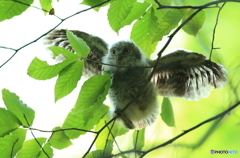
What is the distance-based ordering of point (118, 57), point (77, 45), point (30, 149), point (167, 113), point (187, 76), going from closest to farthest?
1. point (77, 45)
2. point (30, 149)
3. point (167, 113)
4. point (187, 76)
5. point (118, 57)

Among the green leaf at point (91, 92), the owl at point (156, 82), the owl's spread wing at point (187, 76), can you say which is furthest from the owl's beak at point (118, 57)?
the green leaf at point (91, 92)

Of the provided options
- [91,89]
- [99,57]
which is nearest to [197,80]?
[99,57]

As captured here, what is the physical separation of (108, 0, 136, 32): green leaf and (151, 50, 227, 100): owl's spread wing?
1.11 ft

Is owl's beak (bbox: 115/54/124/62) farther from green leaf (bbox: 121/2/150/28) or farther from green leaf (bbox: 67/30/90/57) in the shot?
green leaf (bbox: 67/30/90/57)

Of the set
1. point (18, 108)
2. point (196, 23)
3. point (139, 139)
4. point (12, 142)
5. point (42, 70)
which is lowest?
point (139, 139)

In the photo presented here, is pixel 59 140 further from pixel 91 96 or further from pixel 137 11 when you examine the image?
pixel 137 11

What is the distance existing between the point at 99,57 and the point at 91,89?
1.92ft

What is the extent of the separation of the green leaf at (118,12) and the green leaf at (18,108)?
0.38 meters

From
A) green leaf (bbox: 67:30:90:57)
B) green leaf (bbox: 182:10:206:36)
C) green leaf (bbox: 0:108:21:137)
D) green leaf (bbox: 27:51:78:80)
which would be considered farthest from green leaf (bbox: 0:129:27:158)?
green leaf (bbox: 182:10:206:36)

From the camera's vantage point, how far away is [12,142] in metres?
0.89

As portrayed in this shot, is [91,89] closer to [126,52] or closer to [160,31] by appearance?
[160,31]

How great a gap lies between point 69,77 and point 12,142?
268mm

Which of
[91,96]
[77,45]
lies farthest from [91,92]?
[77,45]

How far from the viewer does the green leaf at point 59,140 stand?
97 cm
